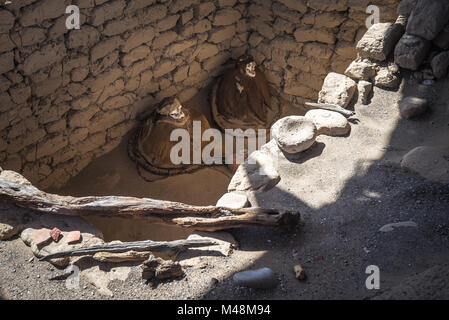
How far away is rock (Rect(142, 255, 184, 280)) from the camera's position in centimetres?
276

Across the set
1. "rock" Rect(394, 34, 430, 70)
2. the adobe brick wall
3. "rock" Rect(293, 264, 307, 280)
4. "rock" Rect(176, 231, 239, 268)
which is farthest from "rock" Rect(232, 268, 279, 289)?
the adobe brick wall

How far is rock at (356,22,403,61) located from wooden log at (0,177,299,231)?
2043mm

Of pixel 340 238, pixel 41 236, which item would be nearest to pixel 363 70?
pixel 340 238

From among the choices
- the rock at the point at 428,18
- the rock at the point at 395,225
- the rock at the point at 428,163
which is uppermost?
the rock at the point at 428,18

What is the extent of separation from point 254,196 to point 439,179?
1.38 meters

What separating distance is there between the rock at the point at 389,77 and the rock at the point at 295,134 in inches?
35.3

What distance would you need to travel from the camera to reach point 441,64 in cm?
405

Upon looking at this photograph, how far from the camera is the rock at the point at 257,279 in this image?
8.70 feet

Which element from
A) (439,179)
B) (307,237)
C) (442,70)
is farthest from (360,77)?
(307,237)

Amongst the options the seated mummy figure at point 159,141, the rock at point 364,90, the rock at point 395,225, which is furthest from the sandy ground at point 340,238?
the seated mummy figure at point 159,141

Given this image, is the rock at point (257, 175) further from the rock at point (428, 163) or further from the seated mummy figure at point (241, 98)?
the seated mummy figure at point (241, 98)

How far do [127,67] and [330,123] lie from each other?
2.39 metres

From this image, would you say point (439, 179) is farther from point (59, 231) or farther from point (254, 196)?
point (59, 231)

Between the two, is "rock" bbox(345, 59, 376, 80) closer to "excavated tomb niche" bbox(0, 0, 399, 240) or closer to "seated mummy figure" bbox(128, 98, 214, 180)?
"excavated tomb niche" bbox(0, 0, 399, 240)
